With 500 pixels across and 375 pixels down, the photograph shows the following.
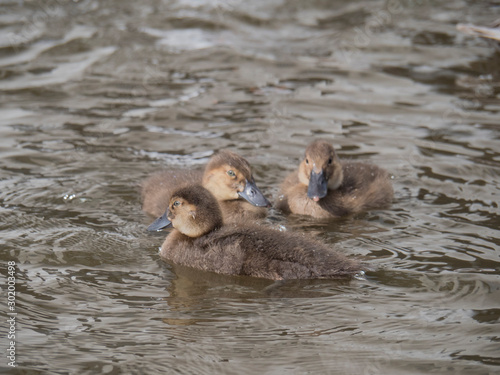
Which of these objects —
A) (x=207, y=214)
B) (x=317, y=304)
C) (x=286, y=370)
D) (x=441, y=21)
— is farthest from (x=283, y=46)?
(x=286, y=370)

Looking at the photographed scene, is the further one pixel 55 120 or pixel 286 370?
pixel 55 120

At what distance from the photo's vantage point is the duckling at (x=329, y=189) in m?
6.76

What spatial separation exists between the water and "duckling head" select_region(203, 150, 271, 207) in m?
0.52

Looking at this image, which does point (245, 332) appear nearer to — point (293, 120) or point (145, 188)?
point (145, 188)

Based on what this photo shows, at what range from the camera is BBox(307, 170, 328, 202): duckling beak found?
6.69 m

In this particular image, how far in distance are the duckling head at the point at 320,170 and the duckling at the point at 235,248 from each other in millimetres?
1171

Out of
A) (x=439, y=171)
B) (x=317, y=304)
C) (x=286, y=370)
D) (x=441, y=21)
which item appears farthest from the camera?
(x=441, y=21)

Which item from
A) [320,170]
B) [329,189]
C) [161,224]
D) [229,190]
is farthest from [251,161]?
[161,224]

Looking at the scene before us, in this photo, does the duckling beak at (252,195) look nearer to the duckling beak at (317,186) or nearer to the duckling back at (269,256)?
the duckling beak at (317,186)

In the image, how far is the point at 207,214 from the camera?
570cm

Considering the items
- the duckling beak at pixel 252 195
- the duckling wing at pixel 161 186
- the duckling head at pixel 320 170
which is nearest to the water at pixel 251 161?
the duckling wing at pixel 161 186

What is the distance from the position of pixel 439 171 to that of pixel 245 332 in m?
3.43

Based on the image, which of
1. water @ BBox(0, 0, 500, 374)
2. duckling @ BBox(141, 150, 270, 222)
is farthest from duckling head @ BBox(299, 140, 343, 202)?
duckling @ BBox(141, 150, 270, 222)

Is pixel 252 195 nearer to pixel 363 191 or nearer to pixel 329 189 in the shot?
pixel 329 189
